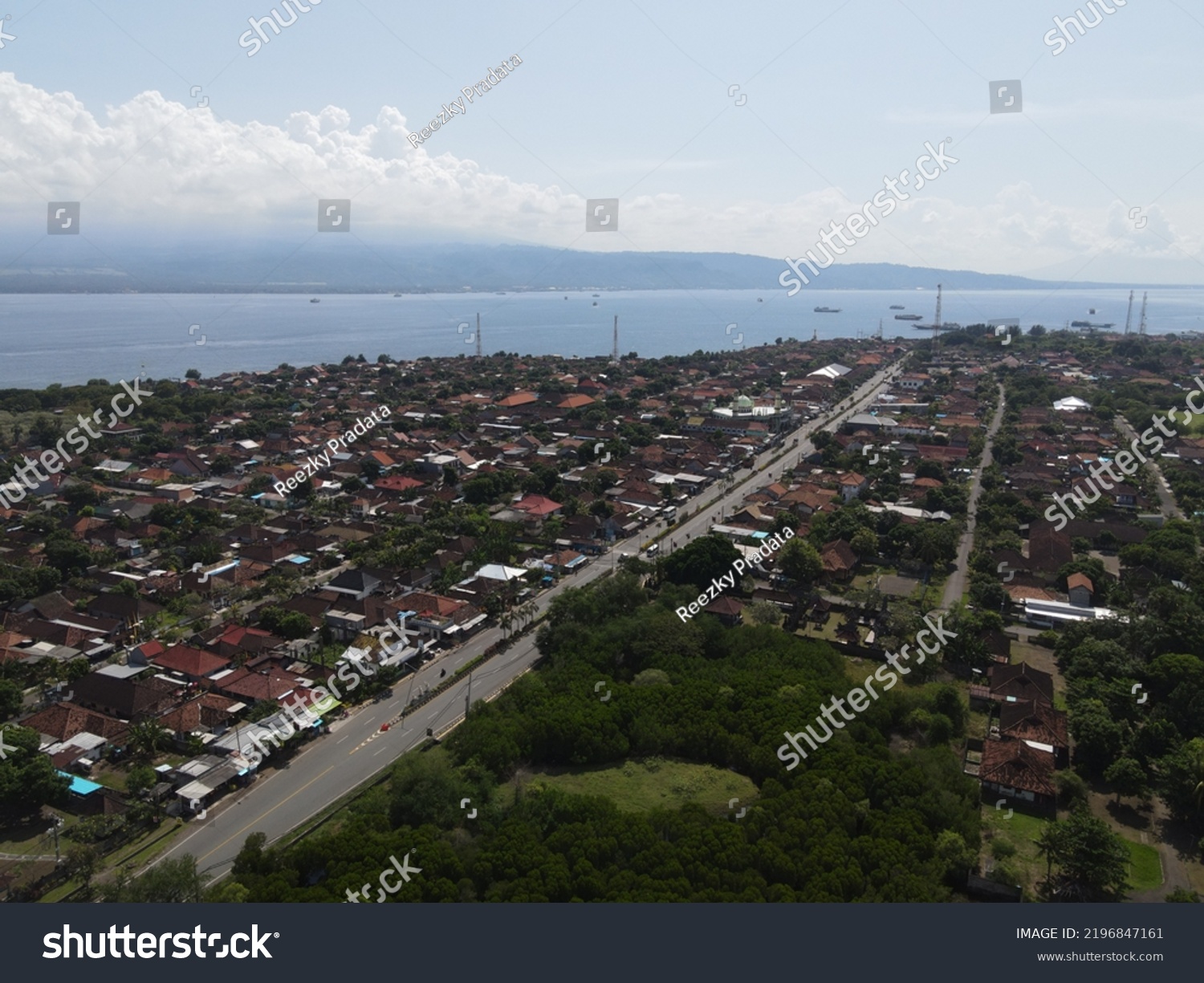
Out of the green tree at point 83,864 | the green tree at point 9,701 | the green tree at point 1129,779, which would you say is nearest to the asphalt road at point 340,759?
the green tree at point 83,864

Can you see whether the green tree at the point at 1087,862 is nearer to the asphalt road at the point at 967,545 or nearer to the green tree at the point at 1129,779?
the green tree at the point at 1129,779

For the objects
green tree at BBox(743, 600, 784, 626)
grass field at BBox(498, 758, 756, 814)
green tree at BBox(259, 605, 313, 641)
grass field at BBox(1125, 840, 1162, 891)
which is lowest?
grass field at BBox(1125, 840, 1162, 891)

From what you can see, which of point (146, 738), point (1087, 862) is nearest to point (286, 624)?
point (146, 738)

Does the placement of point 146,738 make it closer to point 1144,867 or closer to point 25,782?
point 25,782

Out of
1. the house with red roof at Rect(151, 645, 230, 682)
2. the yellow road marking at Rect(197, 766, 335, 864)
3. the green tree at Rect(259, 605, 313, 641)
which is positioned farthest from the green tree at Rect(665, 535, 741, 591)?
the house with red roof at Rect(151, 645, 230, 682)

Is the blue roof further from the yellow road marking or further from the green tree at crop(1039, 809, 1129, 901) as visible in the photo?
the green tree at crop(1039, 809, 1129, 901)
